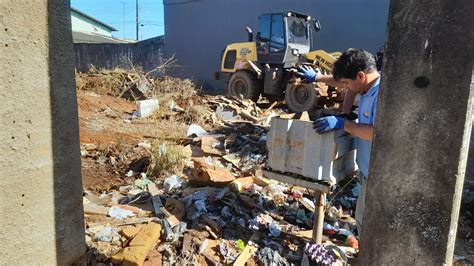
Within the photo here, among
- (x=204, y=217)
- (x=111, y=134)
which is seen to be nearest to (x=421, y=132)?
(x=204, y=217)

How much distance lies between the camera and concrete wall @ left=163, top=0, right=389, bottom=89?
1511 cm

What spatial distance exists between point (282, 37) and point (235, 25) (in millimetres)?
8297

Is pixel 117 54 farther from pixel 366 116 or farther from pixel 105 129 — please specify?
pixel 366 116

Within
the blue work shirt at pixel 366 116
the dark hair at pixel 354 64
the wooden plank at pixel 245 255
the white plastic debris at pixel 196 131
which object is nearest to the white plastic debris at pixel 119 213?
the wooden plank at pixel 245 255

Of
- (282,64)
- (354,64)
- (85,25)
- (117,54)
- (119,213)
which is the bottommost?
(119,213)

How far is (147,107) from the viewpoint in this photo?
884 cm

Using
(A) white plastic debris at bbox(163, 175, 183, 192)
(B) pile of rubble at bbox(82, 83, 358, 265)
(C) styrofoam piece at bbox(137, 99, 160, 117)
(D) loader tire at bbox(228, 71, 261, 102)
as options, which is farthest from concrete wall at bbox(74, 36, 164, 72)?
(A) white plastic debris at bbox(163, 175, 183, 192)

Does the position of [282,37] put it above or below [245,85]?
above

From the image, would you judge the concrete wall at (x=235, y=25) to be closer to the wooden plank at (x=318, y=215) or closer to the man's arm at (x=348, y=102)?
the man's arm at (x=348, y=102)

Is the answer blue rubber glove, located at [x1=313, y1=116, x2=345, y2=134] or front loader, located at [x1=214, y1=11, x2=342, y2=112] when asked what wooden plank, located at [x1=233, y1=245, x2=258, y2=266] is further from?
front loader, located at [x1=214, y1=11, x2=342, y2=112]

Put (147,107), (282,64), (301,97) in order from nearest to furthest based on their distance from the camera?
(147,107) → (301,97) → (282,64)

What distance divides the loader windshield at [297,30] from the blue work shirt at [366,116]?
322 inches

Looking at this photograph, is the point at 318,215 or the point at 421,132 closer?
the point at 421,132

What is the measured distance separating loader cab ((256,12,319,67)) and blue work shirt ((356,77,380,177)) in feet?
26.4
